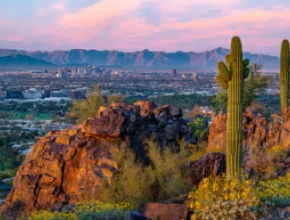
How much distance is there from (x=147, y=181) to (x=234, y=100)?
2939mm

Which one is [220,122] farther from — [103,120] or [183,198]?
[183,198]

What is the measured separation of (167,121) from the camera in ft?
57.4

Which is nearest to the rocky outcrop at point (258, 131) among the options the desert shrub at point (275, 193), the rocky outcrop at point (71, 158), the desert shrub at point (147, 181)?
the rocky outcrop at point (71, 158)

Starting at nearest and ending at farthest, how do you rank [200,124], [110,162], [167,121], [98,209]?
[98,209] < [110,162] < [167,121] < [200,124]

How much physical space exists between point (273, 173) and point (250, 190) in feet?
14.3

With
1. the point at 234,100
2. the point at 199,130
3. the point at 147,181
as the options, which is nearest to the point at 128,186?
the point at 147,181

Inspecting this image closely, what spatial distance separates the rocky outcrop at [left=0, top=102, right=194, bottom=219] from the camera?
15.0m

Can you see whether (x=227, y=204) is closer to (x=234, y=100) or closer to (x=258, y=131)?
(x=234, y=100)

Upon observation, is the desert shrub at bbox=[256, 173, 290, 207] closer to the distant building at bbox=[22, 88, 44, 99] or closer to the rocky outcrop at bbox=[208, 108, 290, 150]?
the rocky outcrop at bbox=[208, 108, 290, 150]

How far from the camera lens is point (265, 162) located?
1401 centimetres

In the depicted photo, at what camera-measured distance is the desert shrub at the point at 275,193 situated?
9.80 meters

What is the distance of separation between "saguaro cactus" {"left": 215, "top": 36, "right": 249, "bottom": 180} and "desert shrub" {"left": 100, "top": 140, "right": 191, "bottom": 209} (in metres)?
1.46

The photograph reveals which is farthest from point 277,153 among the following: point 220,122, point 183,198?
point 183,198

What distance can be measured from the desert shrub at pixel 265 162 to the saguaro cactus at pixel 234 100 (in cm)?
124
